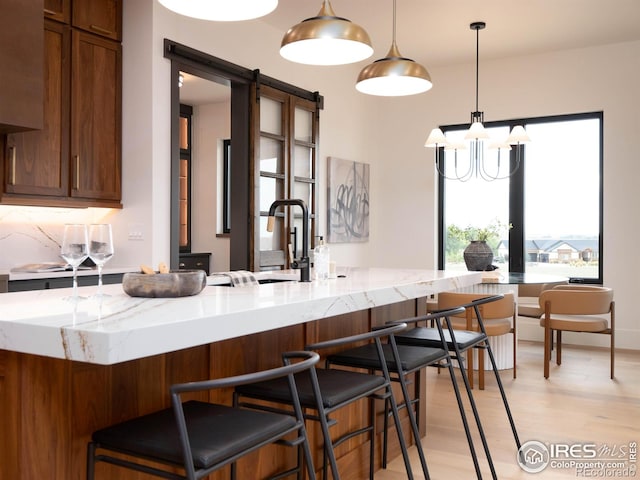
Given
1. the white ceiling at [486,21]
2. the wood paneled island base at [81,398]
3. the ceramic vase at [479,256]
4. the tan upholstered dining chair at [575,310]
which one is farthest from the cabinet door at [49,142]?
the tan upholstered dining chair at [575,310]

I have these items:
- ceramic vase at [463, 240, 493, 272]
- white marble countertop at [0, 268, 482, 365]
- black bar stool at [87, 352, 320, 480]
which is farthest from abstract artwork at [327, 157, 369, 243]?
black bar stool at [87, 352, 320, 480]

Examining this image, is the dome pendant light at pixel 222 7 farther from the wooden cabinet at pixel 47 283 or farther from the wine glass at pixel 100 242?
the wooden cabinet at pixel 47 283

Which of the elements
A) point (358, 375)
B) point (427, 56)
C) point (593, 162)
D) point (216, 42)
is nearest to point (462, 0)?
point (427, 56)

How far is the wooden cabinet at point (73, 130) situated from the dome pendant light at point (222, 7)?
2.11 m

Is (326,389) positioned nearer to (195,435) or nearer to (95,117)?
(195,435)

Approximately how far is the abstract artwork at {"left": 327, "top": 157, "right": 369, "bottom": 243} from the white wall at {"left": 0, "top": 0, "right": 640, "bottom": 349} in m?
0.12

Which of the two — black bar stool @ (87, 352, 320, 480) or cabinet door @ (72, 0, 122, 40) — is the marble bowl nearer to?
black bar stool @ (87, 352, 320, 480)

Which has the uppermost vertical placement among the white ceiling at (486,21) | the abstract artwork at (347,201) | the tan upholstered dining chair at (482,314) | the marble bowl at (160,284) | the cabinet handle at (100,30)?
the white ceiling at (486,21)

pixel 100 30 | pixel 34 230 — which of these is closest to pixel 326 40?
pixel 100 30

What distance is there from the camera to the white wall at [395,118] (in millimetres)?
4383

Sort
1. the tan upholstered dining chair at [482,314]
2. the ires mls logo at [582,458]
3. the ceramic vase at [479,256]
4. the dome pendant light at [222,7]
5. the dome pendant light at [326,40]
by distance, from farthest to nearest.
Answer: the ceramic vase at [479,256] < the tan upholstered dining chair at [482,314] < the ires mls logo at [582,458] < the dome pendant light at [326,40] < the dome pendant light at [222,7]

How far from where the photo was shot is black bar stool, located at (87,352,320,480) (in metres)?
1.33

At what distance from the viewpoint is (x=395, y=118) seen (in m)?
7.17

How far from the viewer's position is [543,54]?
6332mm
